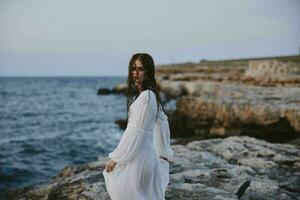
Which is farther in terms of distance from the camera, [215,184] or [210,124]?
[210,124]

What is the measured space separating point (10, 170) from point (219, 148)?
9319mm

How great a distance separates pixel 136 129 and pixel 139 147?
217 millimetres

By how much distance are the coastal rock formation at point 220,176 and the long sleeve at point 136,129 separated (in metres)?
1.83

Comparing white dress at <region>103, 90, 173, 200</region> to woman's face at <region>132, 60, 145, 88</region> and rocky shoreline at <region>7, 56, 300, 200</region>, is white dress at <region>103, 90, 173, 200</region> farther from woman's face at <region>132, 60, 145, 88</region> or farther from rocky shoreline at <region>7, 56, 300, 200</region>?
rocky shoreline at <region>7, 56, 300, 200</region>

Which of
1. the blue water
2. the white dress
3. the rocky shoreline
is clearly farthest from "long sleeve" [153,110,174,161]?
the blue water

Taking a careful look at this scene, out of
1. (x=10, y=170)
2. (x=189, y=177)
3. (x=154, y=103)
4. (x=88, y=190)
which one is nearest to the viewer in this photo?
(x=154, y=103)

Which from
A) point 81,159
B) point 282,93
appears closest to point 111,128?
point 81,159

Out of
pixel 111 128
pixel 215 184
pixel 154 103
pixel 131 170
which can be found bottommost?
pixel 111 128

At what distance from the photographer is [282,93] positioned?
19.7 m

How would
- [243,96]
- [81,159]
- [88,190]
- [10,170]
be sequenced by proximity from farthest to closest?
[243,96], [81,159], [10,170], [88,190]

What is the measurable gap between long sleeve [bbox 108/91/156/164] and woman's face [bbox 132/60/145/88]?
0.18m

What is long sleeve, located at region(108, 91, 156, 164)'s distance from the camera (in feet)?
14.1

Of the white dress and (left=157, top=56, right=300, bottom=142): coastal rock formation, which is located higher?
the white dress

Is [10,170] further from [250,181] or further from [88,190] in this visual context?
[250,181]
